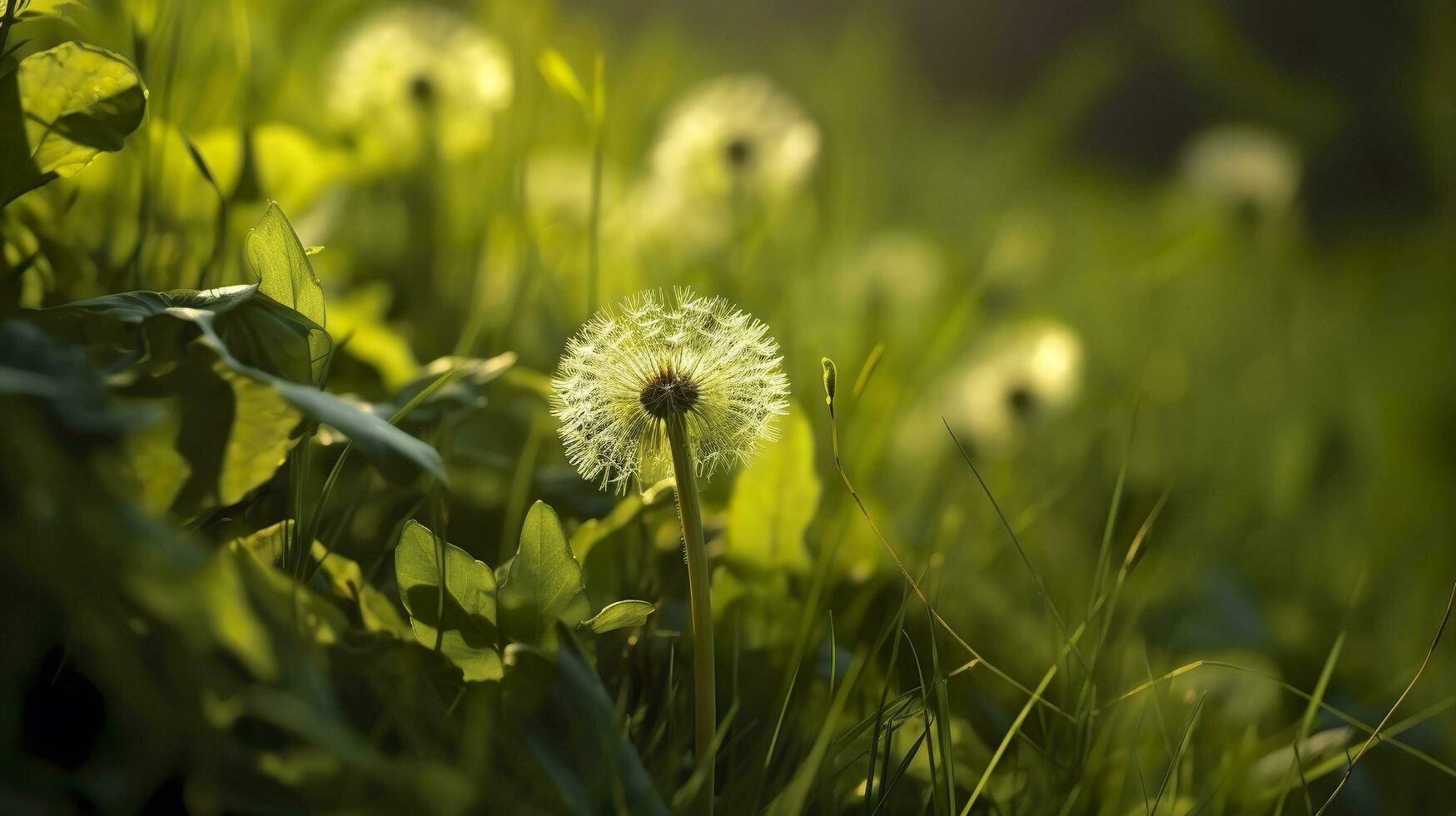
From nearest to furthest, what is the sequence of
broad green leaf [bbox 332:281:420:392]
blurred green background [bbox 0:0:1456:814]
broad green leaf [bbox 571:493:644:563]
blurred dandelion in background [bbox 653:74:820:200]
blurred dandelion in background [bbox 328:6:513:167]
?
1. blurred green background [bbox 0:0:1456:814]
2. broad green leaf [bbox 571:493:644:563]
3. broad green leaf [bbox 332:281:420:392]
4. blurred dandelion in background [bbox 328:6:513:167]
5. blurred dandelion in background [bbox 653:74:820:200]

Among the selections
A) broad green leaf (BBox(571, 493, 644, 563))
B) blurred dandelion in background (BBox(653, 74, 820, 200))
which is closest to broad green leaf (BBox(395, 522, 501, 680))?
broad green leaf (BBox(571, 493, 644, 563))

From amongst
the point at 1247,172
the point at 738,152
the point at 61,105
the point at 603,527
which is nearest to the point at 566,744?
the point at 603,527

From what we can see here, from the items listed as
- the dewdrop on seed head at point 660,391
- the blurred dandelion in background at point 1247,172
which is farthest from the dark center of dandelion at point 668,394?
the blurred dandelion in background at point 1247,172

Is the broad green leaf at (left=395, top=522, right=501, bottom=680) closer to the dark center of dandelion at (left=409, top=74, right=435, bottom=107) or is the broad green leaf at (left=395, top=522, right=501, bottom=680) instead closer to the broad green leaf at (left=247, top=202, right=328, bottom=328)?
the broad green leaf at (left=247, top=202, right=328, bottom=328)

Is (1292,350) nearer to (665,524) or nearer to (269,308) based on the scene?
(665,524)

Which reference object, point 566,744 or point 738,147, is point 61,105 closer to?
point 566,744

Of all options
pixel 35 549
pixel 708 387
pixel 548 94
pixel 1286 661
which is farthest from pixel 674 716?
pixel 548 94
